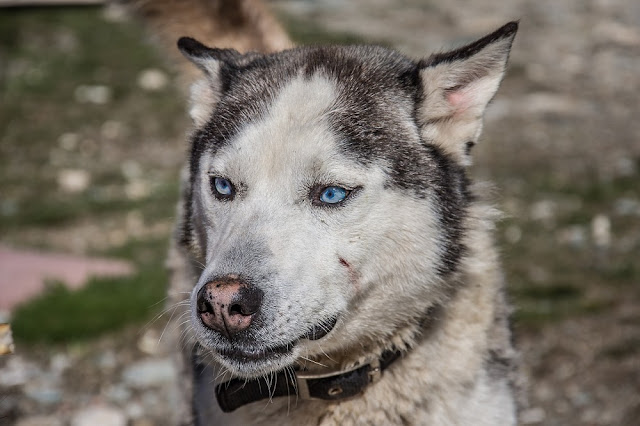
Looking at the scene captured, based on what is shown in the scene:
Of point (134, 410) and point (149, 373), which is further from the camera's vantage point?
point (149, 373)

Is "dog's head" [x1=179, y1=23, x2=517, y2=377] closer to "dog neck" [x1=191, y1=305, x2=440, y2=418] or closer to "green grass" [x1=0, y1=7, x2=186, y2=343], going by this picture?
"dog neck" [x1=191, y1=305, x2=440, y2=418]

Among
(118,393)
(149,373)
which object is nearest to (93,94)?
(149,373)

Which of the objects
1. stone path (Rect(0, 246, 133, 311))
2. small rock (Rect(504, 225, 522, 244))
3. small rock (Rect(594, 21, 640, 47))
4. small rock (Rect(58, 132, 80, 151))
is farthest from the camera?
small rock (Rect(594, 21, 640, 47))

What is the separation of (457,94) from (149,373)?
2737mm

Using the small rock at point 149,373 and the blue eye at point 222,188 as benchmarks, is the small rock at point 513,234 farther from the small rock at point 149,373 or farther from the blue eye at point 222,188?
the blue eye at point 222,188

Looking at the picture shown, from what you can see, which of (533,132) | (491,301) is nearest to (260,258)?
(491,301)

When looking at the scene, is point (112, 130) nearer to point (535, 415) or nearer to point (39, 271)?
point (39, 271)

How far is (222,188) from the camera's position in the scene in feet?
10.1

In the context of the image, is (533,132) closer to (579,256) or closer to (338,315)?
(579,256)

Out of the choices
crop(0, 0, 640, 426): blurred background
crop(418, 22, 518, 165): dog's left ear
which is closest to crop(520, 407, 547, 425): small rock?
crop(0, 0, 640, 426): blurred background

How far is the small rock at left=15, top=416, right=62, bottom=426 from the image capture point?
4.50 metres

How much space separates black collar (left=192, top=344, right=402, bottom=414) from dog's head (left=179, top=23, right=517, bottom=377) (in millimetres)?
112

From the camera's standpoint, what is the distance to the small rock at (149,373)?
4.93 m

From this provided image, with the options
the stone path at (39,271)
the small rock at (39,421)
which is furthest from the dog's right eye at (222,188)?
the stone path at (39,271)
